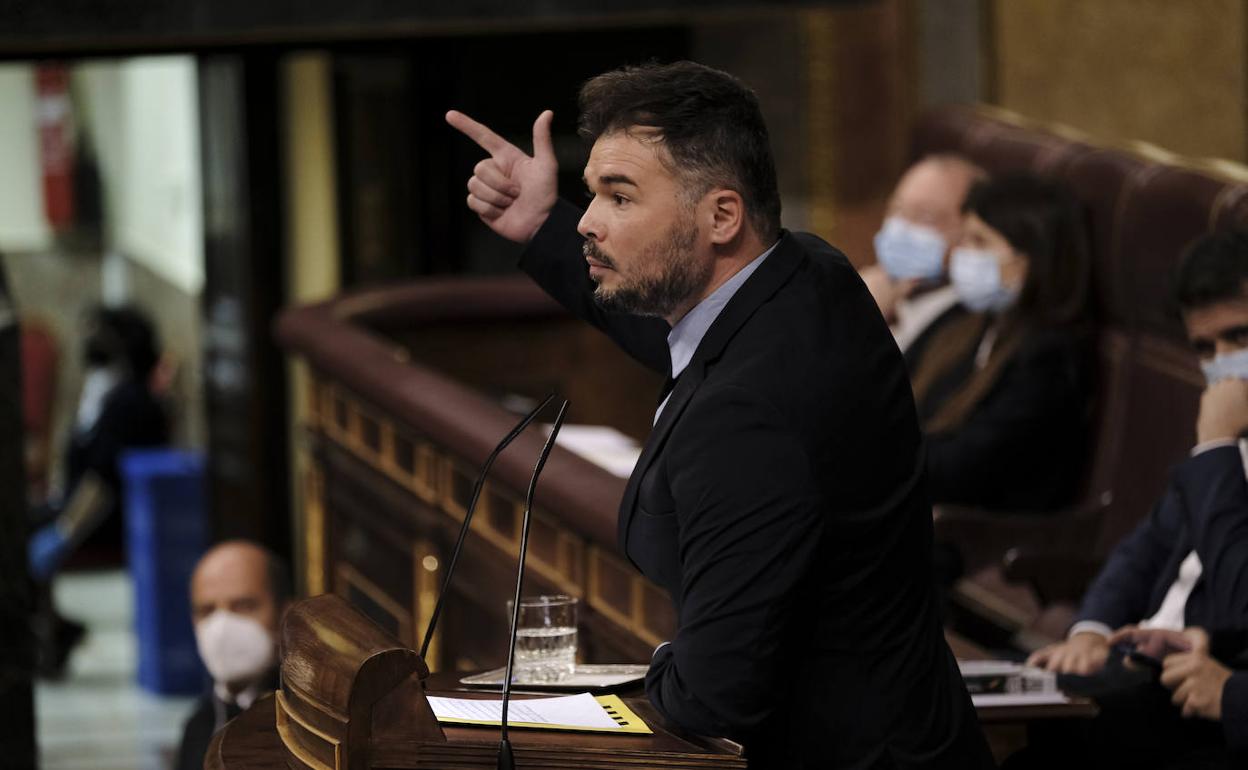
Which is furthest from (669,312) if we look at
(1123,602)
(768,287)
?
(1123,602)

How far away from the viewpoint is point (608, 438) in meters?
5.48

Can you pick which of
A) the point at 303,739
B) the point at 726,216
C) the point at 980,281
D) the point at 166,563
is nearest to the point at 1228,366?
the point at 726,216

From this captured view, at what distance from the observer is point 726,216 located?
7.68 feet

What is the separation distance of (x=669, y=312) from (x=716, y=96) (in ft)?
0.79

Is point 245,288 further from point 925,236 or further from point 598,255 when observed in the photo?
point 598,255

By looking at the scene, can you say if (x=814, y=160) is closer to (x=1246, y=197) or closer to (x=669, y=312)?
(x=1246, y=197)

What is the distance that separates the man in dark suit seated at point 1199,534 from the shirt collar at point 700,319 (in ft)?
3.65

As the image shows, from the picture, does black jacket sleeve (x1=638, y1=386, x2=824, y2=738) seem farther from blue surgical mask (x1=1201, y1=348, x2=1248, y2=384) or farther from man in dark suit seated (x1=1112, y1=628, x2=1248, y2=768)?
blue surgical mask (x1=1201, y1=348, x2=1248, y2=384)

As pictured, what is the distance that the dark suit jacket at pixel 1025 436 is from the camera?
4.79 metres

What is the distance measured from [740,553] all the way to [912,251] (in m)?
3.39

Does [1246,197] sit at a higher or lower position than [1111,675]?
higher

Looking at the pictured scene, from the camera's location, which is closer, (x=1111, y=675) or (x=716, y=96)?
(x=716, y=96)

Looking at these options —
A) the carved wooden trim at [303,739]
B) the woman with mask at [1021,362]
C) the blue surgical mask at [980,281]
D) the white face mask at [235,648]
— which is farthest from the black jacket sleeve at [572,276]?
the blue surgical mask at [980,281]

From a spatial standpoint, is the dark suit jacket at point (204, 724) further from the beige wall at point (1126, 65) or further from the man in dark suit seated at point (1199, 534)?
the beige wall at point (1126, 65)
